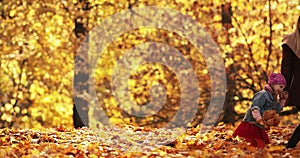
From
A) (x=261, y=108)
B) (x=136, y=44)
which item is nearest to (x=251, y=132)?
(x=261, y=108)

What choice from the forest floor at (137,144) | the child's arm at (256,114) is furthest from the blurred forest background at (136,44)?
the child's arm at (256,114)

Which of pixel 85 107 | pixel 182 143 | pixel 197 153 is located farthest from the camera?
pixel 85 107

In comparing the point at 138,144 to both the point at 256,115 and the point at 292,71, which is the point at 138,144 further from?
the point at 292,71

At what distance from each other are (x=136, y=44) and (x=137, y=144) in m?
7.69

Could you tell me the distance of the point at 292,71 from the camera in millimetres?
7402

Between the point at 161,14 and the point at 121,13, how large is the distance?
43.3 inches

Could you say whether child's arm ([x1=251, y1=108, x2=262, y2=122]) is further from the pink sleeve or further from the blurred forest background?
the blurred forest background

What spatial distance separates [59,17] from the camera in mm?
15180

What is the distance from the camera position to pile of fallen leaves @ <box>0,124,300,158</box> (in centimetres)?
755

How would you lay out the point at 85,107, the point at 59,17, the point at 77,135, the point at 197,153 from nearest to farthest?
1. the point at 197,153
2. the point at 77,135
3. the point at 85,107
4. the point at 59,17

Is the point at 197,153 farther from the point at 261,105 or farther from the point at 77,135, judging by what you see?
the point at 77,135

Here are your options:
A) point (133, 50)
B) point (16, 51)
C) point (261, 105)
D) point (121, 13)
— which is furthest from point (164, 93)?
point (261, 105)

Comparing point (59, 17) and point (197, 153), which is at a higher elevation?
point (59, 17)

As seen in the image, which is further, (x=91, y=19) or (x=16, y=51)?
(x=16, y=51)
